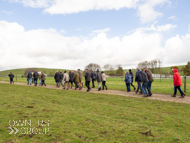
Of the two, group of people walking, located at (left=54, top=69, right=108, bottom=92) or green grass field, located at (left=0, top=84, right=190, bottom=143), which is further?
group of people walking, located at (left=54, top=69, right=108, bottom=92)

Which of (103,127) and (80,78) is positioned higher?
(80,78)

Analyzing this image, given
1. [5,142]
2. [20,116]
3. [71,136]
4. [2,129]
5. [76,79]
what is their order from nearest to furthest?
[5,142], [71,136], [2,129], [20,116], [76,79]

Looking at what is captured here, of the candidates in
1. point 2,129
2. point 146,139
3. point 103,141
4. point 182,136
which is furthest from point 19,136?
point 182,136

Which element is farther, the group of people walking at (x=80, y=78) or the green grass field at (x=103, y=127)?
the group of people walking at (x=80, y=78)

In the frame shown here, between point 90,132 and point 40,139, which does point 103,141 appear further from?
point 40,139

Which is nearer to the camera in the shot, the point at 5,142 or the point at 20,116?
the point at 5,142

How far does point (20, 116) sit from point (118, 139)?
3.94 meters

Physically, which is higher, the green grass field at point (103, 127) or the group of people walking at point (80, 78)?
the group of people walking at point (80, 78)

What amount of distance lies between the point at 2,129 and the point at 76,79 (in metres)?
11.1

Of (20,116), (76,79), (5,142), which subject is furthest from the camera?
(76,79)

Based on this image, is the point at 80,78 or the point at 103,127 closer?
the point at 103,127

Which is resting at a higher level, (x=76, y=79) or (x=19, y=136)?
(x=76, y=79)

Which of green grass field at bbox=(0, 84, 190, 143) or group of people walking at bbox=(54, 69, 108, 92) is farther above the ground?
group of people walking at bbox=(54, 69, 108, 92)

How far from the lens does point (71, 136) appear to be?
426cm
